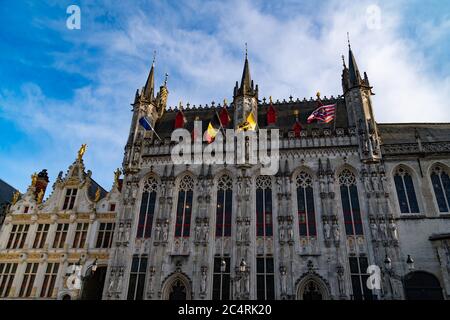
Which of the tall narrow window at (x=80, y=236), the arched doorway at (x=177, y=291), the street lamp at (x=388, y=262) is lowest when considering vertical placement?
the arched doorway at (x=177, y=291)

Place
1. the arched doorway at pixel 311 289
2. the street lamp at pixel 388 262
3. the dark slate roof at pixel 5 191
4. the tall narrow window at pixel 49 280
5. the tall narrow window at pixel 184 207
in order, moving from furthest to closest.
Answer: the dark slate roof at pixel 5 191
the tall narrow window at pixel 184 207
the tall narrow window at pixel 49 280
the arched doorway at pixel 311 289
the street lamp at pixel 388 262

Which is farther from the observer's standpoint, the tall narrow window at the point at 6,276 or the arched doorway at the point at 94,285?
the tall narrow window at the point at 6,276

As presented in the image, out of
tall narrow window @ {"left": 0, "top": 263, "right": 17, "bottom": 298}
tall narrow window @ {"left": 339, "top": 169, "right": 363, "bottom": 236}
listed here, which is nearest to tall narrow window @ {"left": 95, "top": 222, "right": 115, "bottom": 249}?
tall narrow window @ {"left": 0, "top": 263, "right": 17, "bottom": 298}

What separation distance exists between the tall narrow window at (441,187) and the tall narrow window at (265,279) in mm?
14996

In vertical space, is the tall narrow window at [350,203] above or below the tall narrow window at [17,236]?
above

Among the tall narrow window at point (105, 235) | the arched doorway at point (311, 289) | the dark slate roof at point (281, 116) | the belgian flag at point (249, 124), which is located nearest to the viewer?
the arched doorway at point (311, 289)

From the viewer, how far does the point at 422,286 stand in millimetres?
25578

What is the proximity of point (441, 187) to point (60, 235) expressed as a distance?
34.5m

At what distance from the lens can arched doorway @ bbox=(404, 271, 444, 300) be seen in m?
→ 25.2

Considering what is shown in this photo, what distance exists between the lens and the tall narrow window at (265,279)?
26.5 metres

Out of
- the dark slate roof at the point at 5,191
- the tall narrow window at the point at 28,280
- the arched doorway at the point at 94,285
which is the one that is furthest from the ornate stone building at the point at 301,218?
the dark slate roof at the point at 5,191

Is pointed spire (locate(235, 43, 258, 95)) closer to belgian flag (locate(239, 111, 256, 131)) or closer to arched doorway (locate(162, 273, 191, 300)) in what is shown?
belgian flag (locate(239, 111, 256, 131))

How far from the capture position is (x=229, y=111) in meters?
38.8

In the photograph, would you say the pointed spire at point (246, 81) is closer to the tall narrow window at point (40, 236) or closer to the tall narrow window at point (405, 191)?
the tall narrow window at point (405, 191)
